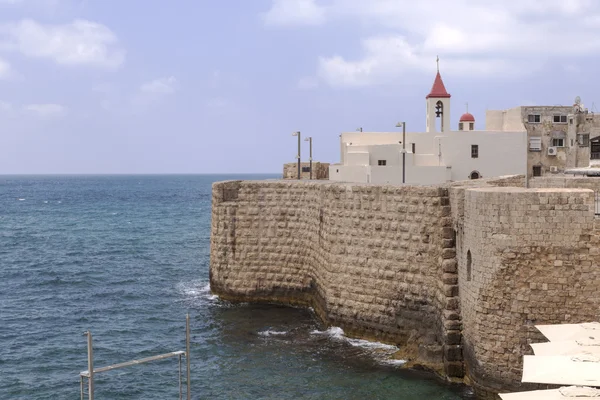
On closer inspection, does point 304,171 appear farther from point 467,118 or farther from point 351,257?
point 351,257

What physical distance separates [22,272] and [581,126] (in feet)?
110

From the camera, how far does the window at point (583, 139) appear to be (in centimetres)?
4222

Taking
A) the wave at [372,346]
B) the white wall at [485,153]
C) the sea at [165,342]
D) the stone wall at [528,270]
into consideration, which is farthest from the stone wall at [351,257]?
the white wall at [485,153]

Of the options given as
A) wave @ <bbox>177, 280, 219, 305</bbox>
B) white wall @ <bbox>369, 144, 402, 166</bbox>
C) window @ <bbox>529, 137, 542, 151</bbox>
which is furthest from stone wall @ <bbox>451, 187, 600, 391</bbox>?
window @ <bbox>529, 137, 542, 151</bbox>

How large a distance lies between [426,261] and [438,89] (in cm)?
2165

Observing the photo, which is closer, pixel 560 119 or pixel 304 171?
pixel 304 171

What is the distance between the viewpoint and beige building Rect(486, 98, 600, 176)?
4212cm

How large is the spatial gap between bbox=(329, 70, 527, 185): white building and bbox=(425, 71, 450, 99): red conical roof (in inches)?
87.2

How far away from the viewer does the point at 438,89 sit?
38.8 metres

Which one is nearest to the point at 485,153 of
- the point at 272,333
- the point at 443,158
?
the point at 443,158

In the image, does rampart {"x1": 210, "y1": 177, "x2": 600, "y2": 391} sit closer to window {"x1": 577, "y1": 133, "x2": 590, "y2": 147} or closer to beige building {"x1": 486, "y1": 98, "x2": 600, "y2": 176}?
beige building {"x1": 486, "y1": 98, "x2": 600, "y2": 176}

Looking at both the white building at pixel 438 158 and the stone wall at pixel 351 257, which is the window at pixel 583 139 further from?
the stone wall at pixel 351 257

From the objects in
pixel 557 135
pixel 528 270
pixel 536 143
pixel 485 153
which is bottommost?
pixel 528 270

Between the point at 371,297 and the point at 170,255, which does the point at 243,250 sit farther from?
the point at 170,255
